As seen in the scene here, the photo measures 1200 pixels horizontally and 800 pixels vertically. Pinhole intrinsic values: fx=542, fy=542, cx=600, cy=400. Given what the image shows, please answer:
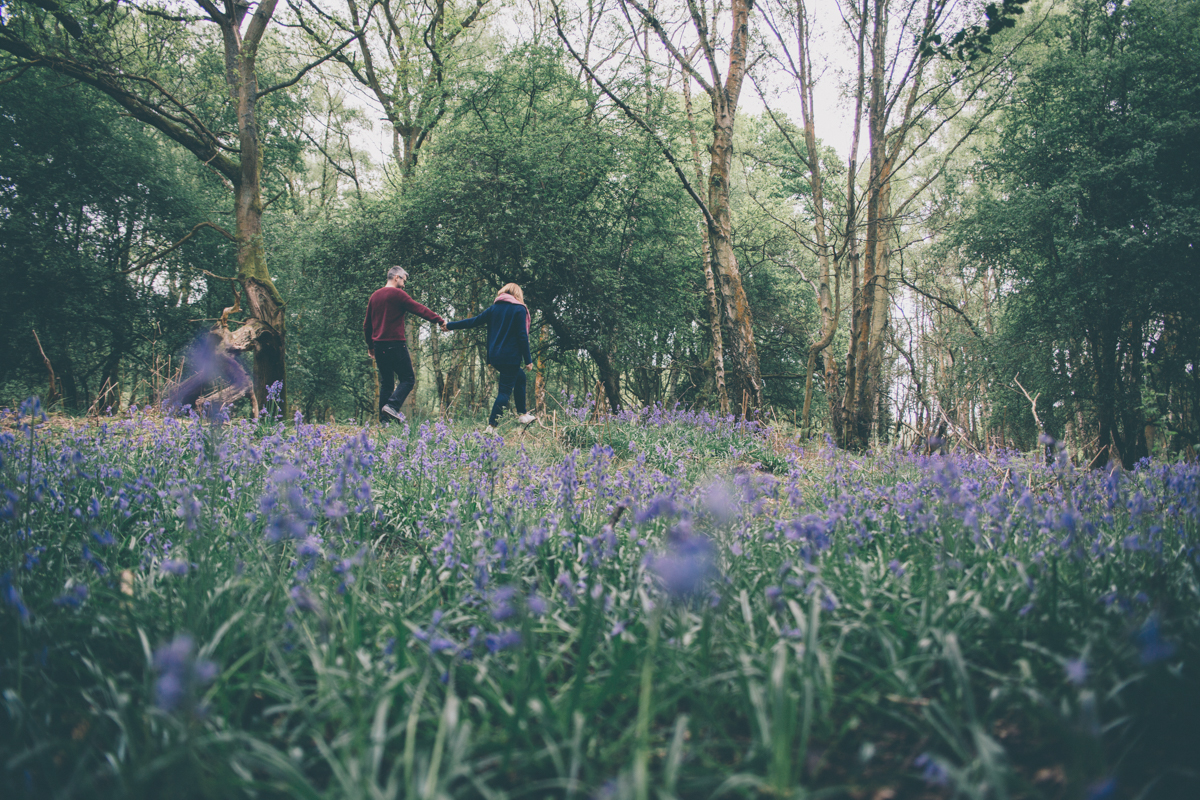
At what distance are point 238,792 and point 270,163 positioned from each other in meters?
20.7

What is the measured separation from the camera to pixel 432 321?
305 inches

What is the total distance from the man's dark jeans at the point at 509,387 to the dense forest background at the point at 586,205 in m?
1.04

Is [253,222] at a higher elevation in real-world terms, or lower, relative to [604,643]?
higher

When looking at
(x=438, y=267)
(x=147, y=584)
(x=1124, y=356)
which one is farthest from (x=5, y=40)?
(x=1124, y=356)

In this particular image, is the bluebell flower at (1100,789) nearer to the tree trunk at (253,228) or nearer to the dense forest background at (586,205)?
the dense forest background at (586,205)

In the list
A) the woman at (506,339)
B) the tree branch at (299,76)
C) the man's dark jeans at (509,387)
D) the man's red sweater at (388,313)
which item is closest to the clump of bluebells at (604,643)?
the man's dark jeans at (509,387)

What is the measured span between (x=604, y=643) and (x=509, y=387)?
6.48 metres

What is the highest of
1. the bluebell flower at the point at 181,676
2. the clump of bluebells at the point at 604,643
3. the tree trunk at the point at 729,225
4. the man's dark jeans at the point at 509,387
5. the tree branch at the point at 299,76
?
the tree branch at the point at 299,76

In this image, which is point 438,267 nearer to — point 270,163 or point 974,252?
point 270,163

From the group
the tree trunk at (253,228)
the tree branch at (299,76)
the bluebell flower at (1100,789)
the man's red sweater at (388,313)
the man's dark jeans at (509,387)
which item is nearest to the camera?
the bluebell flower at (1100,789)

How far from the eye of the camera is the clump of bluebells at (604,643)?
1.29 m

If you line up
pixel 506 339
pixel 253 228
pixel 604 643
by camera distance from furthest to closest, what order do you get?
pixel 253 228 < pixel 506 339 < pixel 604 643

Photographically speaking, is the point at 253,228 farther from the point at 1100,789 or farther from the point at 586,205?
the point at 1100,789

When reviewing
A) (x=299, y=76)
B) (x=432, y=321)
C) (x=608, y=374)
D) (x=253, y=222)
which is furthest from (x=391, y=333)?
(x=608, y=374)
